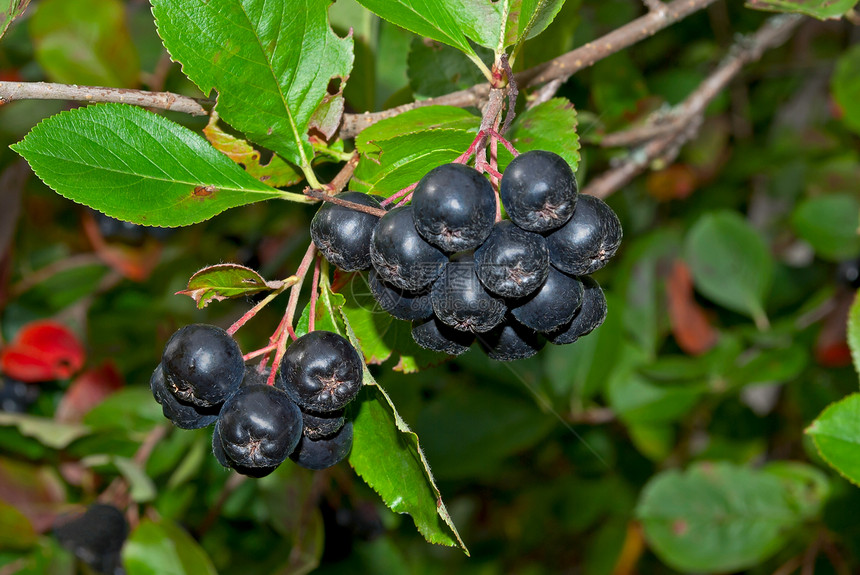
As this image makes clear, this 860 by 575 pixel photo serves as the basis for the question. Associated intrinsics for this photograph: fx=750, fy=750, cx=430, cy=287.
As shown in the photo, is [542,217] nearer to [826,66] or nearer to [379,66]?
[379,66]

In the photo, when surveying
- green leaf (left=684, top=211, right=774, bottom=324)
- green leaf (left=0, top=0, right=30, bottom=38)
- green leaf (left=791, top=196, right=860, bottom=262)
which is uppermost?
green leaf (left=0, top=0, right=30, bottom=38)

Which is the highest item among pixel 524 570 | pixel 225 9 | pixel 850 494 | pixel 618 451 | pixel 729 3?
pixel 225 9

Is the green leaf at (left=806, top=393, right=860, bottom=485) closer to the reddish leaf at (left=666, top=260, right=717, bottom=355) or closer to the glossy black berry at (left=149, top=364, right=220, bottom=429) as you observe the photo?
the glossy black berry at (left=149, top=364, right=220, bottom=429)

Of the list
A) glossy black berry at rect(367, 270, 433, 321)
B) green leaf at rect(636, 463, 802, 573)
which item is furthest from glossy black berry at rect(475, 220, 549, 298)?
green leaf at rect(636, 463, 802, 573)

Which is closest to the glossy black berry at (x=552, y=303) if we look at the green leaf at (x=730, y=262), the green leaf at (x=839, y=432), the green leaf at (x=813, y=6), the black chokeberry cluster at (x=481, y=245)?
the black chokeberry cluster at (x=481, y=245)

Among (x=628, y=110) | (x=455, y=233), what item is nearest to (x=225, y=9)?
(x=455, y=233)

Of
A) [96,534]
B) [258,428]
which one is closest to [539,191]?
[258,428]

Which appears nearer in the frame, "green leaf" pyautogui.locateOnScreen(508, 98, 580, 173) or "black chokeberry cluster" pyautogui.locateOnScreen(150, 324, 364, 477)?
"black chokeberry cluster" pyautogui.locateOnScreen(150, 324, 364, 477)
